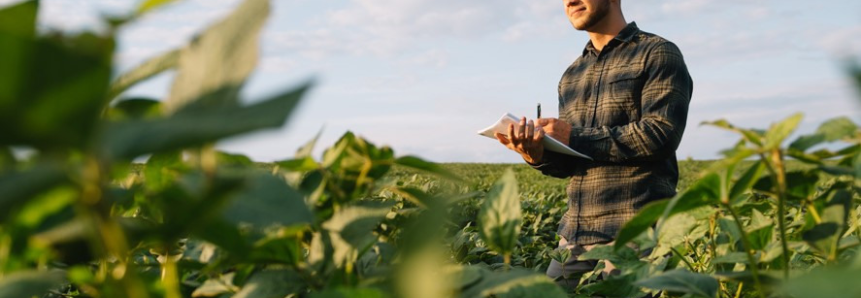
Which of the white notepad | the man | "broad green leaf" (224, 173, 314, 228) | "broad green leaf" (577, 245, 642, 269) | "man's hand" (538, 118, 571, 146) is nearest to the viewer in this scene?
"broad green leaf" (224, 173, 314, 228)

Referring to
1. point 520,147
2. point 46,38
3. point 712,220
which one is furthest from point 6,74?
point 520,147

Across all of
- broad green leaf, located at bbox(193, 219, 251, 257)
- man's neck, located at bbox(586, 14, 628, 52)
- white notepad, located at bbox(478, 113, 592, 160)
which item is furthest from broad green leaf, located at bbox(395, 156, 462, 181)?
man's neck, located at bbox(586, 14, 628, 52)

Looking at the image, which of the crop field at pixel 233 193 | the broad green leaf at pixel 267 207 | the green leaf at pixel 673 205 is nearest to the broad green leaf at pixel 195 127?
the crop field at pixel 233 193

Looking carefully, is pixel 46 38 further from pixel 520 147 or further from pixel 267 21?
pixel 520 147

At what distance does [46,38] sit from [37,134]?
0.19 feet

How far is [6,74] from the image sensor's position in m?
0.40

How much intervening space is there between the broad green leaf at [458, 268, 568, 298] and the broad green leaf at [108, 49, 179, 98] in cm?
33

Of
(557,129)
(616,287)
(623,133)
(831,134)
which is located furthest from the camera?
(557,129)

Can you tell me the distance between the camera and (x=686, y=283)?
90 centimetres

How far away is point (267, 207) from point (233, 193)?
0.08 m

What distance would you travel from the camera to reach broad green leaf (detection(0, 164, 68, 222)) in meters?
0.42

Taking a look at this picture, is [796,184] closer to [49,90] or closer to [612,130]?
Answer: [49,90]

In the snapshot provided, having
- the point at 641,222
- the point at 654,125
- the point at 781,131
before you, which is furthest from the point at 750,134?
the point at 654,125

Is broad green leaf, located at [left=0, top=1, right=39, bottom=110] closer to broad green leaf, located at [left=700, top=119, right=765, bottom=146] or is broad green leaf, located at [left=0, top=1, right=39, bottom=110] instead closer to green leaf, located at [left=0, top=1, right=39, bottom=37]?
green leaf, located at [left=0, top=1, right=39, bottom=37]
